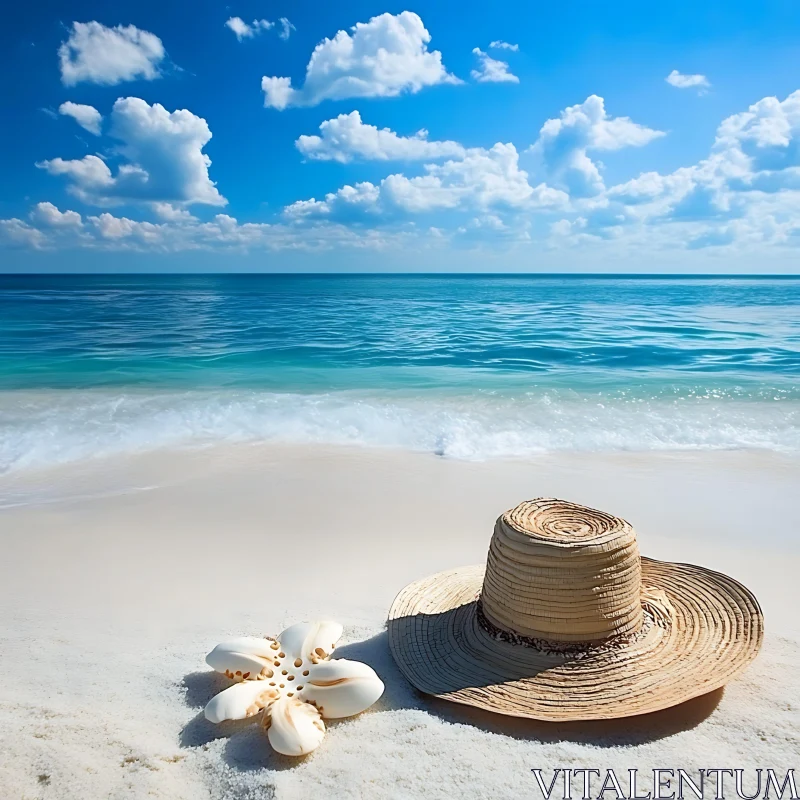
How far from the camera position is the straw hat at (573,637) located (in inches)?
91.3

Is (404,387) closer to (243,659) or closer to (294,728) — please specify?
(243,659)

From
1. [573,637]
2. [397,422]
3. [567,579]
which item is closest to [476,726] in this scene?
[573,637]

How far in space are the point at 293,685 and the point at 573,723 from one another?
1.10 metres

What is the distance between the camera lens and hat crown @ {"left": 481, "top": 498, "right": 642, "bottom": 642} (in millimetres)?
2398

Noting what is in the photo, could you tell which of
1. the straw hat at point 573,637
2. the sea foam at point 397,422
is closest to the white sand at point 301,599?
the straw hat at point 573,637

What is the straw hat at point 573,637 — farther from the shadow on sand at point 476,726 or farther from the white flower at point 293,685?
the white flower at point 293,685

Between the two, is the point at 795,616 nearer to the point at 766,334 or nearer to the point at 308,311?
the point at 766,334

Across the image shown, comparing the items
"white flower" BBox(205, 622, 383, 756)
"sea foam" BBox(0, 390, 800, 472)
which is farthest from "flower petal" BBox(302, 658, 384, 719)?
"sea foam" BBox(0, 390, 800, 472)

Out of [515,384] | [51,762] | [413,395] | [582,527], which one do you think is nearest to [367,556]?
[582,527]

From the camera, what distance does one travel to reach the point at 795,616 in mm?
3293

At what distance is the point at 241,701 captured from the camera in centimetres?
228

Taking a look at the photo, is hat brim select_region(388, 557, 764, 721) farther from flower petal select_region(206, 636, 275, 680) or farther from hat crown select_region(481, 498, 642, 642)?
flower petal select_region(206, 636, 275, 680)

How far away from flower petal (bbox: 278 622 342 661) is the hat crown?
0.72 m

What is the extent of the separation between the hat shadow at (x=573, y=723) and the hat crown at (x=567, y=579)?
0.32m
